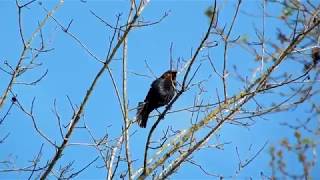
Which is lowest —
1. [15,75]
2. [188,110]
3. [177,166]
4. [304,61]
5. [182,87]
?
[177,166]

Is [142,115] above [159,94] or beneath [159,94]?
beneath

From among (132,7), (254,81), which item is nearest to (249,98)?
(254,81)

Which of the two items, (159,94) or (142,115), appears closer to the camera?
(142,115)

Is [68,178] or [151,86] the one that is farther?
[151,86]

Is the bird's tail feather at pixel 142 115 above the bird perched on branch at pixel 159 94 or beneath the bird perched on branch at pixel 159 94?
beneath

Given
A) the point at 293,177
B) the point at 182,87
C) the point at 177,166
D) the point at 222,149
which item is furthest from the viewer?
the point at 293,177

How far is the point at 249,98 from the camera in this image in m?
3.43

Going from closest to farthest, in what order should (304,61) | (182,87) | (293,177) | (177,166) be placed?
(182,87), (177,166), (304,61), (293,177)

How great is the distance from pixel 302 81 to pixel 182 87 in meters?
0.84

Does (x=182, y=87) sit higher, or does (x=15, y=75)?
(x=15, y=75)

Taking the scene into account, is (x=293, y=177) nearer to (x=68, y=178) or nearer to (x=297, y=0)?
(x=297, y=0)

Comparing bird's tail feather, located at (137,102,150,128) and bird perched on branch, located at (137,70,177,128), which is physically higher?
bird perched on branch, located at (137,70,177,128)

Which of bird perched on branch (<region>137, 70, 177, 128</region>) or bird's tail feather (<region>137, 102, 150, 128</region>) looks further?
bird perched on branch (<region>137, 70, 177, 128</region>)

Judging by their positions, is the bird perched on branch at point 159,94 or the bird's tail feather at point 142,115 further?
the bird perched on branch at point 159,94
